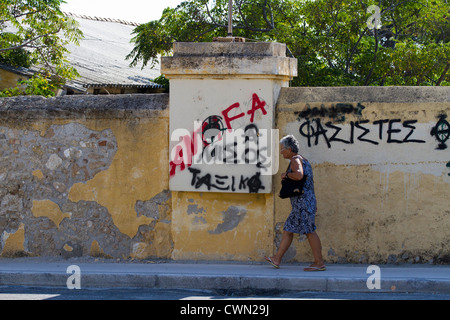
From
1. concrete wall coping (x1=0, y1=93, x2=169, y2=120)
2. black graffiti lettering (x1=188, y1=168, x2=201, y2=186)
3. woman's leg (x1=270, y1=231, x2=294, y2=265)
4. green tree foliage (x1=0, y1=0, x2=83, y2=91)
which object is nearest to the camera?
woman's leg (x1=270, y1=231, x2=294, y2=265)

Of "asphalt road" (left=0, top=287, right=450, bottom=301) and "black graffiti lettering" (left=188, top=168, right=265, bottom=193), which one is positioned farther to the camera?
"black graffiti lettering" (left=188, top=168, right=265, bottom=193)

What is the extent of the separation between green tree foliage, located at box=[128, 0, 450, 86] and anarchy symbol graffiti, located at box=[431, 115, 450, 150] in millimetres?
7676

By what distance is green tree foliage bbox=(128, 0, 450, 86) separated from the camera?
15266mm

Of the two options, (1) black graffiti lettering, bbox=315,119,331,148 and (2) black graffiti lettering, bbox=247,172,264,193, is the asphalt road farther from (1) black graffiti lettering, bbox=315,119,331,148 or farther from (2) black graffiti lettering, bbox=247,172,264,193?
(1) black graffiti lettering, bbox=315,119,331,148

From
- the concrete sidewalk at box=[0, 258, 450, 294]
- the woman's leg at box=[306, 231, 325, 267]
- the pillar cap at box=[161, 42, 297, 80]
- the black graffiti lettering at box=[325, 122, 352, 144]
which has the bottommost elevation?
the concrete sidewalk at box=[0, 258, 450, 294]

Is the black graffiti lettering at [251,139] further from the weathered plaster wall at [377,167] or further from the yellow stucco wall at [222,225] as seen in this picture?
the yellow stucco wall at [222,225]

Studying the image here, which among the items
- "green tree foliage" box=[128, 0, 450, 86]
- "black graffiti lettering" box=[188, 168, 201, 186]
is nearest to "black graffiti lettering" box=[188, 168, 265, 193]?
"black graffiti lettering" box=[188, 168, 201, 186]

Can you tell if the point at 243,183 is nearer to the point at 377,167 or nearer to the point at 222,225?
the point at 222,225

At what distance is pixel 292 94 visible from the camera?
24.5ft

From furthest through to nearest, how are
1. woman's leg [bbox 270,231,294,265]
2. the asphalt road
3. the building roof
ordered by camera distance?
the building roof < woman's leg [bbox 270,231,294,265] < the asphalt road

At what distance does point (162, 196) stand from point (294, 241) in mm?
1603

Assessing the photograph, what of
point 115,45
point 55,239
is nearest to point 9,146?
point 55,239

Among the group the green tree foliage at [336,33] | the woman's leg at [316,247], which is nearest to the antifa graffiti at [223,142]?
the woman's leg at [316,247]

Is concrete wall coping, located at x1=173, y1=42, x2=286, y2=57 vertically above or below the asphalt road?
above
